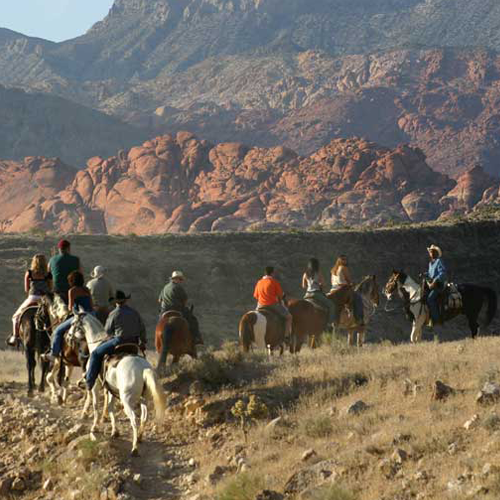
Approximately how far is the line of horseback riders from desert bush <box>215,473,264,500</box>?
3.40 metres

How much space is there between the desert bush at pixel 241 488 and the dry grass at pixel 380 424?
0.19m

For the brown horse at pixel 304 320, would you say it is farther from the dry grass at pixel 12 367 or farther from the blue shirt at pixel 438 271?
the dry grass at pixel 12 367

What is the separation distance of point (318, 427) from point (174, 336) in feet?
17.3

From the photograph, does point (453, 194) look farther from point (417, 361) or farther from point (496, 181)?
point (417, 361)

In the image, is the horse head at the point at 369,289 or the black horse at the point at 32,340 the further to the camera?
the horse head at the point at 369,289

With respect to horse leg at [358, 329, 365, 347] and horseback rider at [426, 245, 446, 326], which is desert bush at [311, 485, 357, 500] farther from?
horse leg at [358, 329, 365, 347]

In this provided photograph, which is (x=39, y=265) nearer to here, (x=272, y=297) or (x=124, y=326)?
(x=124, y=326)

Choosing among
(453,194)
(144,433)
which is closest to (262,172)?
(453,194)

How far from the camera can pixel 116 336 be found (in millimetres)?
14156

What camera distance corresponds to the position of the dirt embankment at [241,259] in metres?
53.2

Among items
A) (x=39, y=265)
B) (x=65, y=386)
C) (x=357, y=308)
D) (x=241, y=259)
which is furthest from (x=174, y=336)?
(x=241, y=259)

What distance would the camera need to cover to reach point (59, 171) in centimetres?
13362

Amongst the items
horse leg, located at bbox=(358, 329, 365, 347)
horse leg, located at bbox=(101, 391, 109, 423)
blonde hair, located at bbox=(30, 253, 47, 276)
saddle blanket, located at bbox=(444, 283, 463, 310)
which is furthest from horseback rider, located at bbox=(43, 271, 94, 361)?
saddle blanket, located at bbox=(444, 283, 463, 310)

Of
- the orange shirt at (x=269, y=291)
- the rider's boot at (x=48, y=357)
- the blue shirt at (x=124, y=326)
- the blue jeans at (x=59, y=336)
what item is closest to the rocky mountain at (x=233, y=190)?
the orange shirt at (x=269, y=291)
